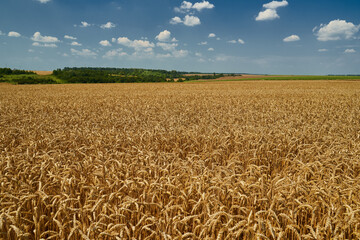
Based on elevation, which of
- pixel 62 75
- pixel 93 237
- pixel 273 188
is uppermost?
pixel 62 75

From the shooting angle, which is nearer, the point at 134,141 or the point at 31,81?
the point at 134,141

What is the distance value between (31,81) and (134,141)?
75.9 metres

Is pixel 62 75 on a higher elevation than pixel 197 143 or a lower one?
higher

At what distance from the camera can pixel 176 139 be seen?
6176 millimetres

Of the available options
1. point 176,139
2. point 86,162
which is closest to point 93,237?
point 86,162

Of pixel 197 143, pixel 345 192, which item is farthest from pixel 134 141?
pixel 345 192

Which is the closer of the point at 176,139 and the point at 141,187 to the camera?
the point at 141,187

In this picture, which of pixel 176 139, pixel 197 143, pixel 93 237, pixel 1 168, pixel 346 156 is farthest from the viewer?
pixel 176 139

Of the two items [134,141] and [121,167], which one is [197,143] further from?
[121,167]

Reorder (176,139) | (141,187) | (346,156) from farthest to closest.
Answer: (176,139)
(346,156)
(141,187)

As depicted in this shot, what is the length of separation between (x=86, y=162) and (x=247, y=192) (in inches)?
107

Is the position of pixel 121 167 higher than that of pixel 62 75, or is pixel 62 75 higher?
pixel 62 75

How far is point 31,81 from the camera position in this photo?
66.2 meters

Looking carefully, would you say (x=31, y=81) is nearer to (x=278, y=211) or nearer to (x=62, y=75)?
(x=62, y=75)
